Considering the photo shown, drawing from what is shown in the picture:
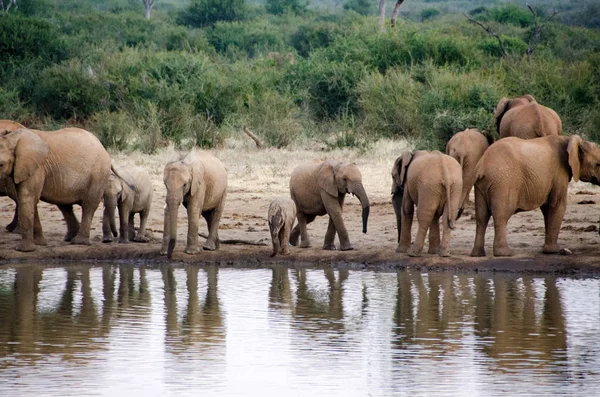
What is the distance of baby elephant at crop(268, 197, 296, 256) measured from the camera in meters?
12.0

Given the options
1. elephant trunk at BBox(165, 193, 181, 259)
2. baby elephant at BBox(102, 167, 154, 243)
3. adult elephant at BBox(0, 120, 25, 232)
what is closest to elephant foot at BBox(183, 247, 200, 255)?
elephant trunk at BBox(165, 193, 181, 259)

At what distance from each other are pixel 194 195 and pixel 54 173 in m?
1.75

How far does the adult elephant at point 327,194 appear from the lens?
12.4 m

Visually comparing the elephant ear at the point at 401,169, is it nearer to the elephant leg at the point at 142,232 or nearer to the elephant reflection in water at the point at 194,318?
the elephant reflection in water at the point at 194,318

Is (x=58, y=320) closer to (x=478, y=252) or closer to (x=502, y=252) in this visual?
(x=478, y=252)

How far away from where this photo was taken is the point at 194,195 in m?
12.2

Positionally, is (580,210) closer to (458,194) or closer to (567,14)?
(458,194)

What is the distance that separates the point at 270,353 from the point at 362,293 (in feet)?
8.70

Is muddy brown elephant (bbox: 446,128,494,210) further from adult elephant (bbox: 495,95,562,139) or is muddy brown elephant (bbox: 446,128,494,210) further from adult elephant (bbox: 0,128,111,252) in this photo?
adult elephant (bbox: 0,128,111,252)

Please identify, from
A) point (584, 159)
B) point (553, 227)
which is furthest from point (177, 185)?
point (584, 159)

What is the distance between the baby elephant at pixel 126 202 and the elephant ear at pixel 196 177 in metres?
1.25

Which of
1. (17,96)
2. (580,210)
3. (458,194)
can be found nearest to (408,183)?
(458,194)

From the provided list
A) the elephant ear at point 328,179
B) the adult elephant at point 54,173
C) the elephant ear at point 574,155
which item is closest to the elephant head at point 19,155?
the adult elephant at point 54,173

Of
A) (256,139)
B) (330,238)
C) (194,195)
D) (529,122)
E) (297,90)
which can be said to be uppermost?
(297,90)
